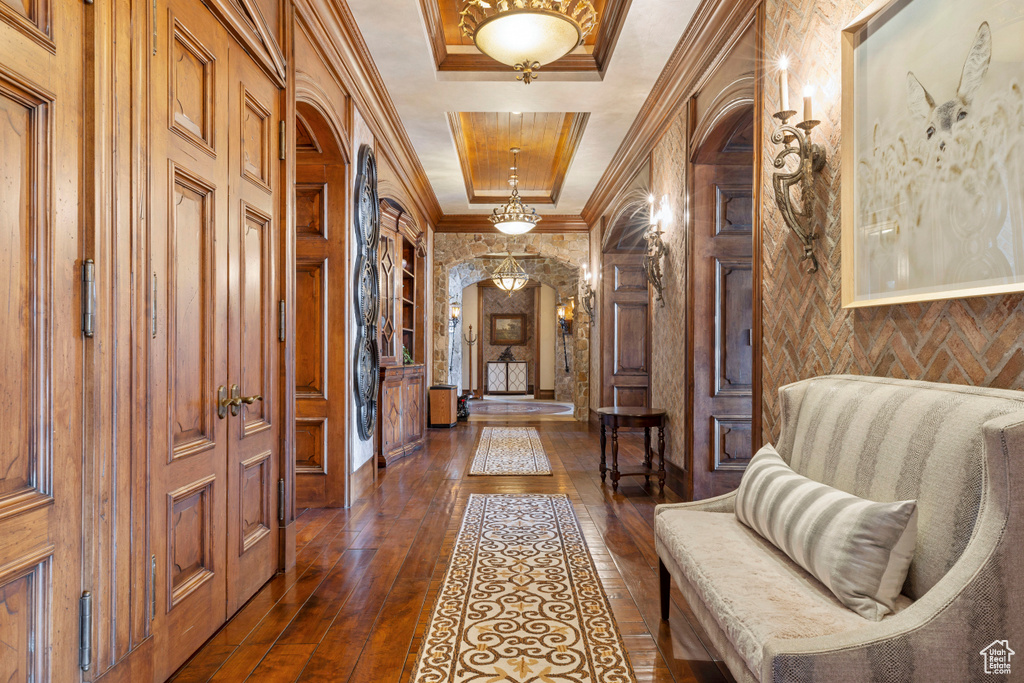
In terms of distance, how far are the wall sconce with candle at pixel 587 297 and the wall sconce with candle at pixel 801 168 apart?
6.06 meters

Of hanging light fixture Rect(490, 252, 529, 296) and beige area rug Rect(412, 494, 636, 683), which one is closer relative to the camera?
beige area rug Rect(412, 494, 636, 683)

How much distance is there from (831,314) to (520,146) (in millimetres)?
4916

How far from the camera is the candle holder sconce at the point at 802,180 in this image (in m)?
2.42

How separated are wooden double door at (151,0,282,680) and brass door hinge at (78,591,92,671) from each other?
1.04ft

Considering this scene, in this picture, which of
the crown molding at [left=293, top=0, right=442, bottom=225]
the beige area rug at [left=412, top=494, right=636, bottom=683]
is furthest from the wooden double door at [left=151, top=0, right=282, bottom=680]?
the beige area rug at [left=412, top=494, right=636, bottom=683]

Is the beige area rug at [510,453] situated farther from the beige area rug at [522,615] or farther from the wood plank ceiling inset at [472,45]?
the wood plank ceiling inset at [472,45]

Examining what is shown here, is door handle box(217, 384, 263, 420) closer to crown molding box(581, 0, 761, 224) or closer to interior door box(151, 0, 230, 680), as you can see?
interior door box(151, 0, 230, 680)

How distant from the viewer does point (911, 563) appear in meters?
1.48

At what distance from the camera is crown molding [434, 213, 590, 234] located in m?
9.21

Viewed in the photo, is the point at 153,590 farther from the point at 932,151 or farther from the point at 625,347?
the point at 625,347

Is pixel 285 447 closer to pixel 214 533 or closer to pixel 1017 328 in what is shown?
pixel 214 533

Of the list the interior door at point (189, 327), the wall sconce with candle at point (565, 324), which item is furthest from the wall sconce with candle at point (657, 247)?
the wall sconce with candle at point (565, 324)

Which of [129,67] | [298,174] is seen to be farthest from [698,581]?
[298,174]

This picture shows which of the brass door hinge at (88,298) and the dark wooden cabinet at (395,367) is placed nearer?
the brass door hinge at (88,298)
